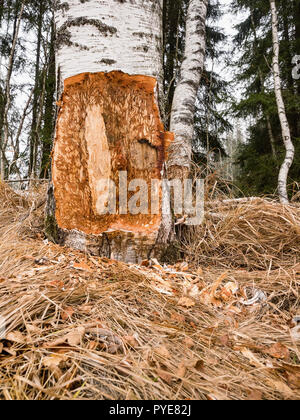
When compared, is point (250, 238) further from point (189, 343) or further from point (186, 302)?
point (189, 343)

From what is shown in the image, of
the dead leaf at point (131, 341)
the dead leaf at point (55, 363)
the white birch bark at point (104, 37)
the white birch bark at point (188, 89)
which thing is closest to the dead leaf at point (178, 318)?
the dead leaf at point (131, 341)

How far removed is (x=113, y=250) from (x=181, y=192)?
2.65ft

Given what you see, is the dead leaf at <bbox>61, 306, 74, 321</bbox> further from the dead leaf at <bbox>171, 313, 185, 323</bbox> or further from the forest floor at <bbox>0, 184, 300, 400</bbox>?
the dead leaf at <bbox>171, 313, 185, 323</bbox>

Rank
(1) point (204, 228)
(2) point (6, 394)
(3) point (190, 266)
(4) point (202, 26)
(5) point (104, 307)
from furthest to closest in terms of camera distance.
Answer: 1. (4) point (202, 26)
2. (1) point (204, 228)
3. (3) point (190, 266)
4. (5) point (104, 307)
5. (2) point (6, 394)

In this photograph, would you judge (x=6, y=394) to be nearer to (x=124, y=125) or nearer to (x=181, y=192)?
(x=124, y=125)

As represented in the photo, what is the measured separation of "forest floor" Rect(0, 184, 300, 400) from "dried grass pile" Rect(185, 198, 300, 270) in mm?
24

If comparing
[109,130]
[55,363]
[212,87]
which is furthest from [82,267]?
[212,87]

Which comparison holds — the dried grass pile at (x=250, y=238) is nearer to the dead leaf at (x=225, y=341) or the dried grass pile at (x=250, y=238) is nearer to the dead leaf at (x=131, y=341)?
the dead leaf at (x=225, y=341)

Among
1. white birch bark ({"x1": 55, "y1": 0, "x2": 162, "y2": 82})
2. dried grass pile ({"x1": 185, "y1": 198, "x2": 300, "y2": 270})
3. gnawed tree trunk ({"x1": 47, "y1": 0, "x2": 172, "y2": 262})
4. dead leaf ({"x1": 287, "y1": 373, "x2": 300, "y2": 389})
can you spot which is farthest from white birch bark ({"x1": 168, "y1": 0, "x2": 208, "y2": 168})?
dead leaf ({"x1": 287, "y1": 373, "x2": 300, "y2": 389})

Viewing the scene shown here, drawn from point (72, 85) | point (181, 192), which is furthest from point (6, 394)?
point (181, 192)

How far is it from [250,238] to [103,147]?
1213 mm

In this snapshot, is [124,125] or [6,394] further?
[124,125]

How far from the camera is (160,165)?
1.60 meters

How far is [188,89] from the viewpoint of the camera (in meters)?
2.62
